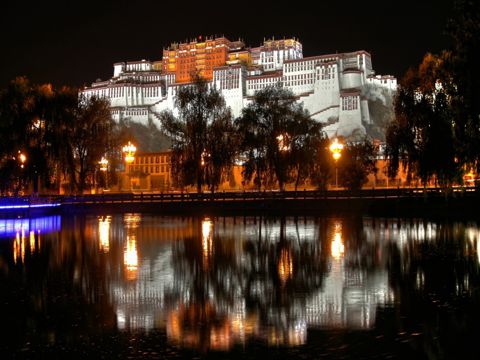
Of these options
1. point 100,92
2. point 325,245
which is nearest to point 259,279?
point 325,245

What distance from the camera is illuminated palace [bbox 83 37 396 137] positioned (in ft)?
430

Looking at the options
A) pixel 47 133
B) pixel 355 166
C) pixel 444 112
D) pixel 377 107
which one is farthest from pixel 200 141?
pixel 377 107

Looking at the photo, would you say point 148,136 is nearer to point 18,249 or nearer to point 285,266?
point 18,249

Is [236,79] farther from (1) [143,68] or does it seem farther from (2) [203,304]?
(2) [203,304]

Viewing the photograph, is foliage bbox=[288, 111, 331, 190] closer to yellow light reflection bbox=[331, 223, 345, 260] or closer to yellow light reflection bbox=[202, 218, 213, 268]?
yellow light reflection bbox=[202, 218, 213, 268]

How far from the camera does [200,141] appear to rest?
5659 cm

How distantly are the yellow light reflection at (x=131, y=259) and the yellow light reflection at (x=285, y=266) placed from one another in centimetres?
380

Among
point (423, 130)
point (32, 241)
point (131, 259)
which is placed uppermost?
point (423, 130)

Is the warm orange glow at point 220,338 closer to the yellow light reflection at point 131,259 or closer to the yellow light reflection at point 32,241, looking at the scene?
the yellow light reflection at point 131,259

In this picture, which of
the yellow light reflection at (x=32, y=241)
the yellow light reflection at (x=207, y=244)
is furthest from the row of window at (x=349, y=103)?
the yellow light reflection at (x=32, y=241)

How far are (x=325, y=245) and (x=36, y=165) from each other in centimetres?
3516

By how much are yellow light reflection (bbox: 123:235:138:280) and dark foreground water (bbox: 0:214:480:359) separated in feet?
0.25

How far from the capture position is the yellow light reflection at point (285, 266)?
15.6 metres

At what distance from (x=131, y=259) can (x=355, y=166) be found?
166 feet
